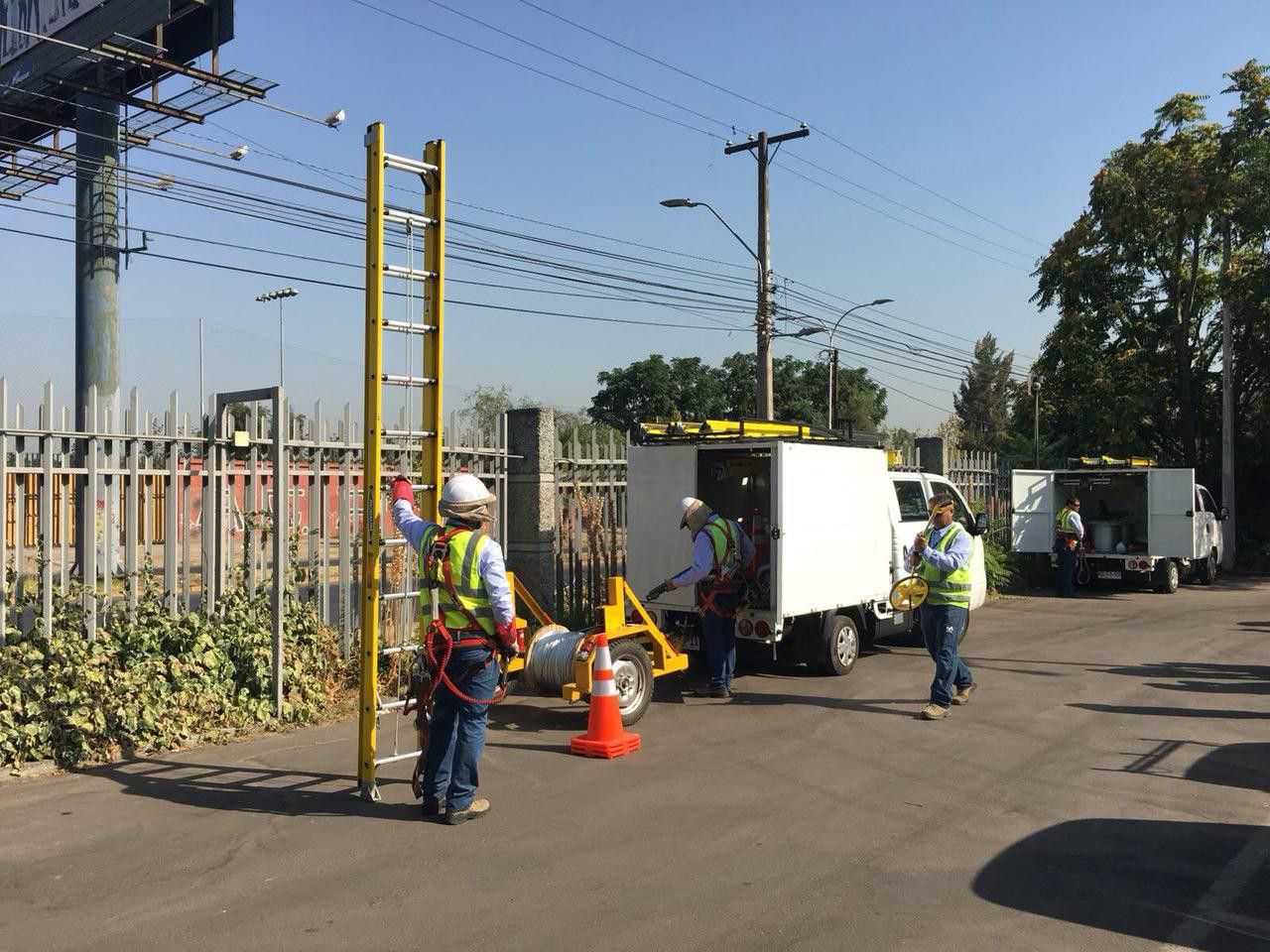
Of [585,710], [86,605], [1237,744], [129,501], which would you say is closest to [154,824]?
[86,605]

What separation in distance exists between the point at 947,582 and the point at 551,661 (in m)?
3.31

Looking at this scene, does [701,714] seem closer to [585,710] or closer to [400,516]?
[585,710]

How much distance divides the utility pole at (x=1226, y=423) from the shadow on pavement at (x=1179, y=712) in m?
16.4

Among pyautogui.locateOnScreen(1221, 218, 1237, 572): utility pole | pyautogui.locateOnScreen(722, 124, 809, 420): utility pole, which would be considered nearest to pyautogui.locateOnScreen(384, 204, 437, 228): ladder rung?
pyautogui.locateOnScreen(722, 124, 809, 420): utility pole

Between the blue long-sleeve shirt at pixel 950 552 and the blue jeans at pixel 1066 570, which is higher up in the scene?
the blue long-sleeve shirt at pixel 950 552

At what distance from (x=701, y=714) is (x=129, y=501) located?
470 cm

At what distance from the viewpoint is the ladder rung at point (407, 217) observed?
626cm

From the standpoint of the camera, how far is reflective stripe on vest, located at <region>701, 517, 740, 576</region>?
9.08 m

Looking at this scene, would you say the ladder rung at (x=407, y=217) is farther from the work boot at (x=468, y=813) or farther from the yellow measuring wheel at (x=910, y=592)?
the yellow measuring wheel at (x=910, y=592)

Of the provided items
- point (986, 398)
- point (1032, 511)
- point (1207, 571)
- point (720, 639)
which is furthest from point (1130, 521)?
point (986, 398)

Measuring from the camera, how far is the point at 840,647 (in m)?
10.3

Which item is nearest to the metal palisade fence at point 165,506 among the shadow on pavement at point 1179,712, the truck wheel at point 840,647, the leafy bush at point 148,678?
the leafy bush at point 148,678

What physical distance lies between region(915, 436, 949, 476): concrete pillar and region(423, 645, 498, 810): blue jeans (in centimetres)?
1465

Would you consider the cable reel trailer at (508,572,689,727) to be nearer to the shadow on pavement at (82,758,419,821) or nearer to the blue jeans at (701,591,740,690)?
the blue jeans at (701,591,740,690)
